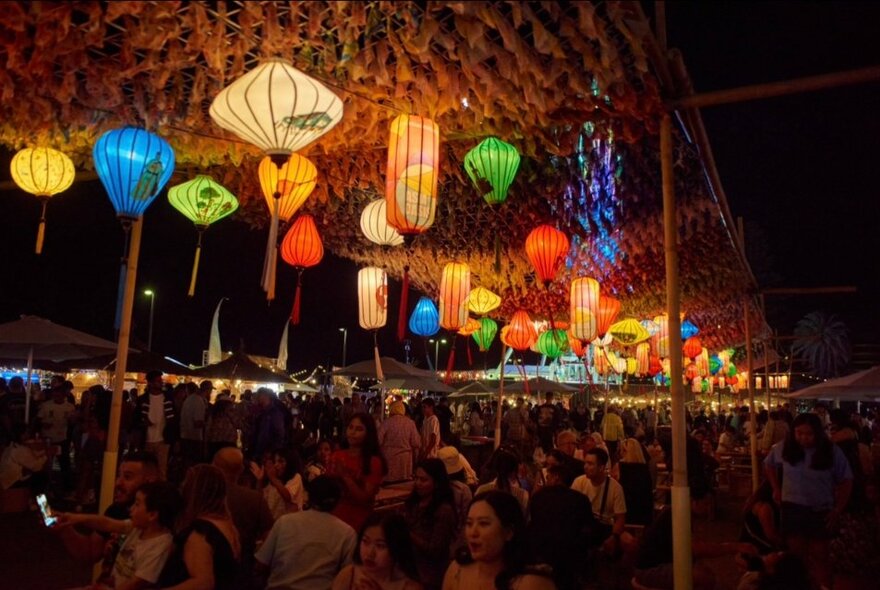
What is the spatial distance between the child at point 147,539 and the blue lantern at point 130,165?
248 cm

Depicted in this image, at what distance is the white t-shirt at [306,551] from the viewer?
3547mm

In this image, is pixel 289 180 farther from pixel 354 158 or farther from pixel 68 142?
pixel 68 142

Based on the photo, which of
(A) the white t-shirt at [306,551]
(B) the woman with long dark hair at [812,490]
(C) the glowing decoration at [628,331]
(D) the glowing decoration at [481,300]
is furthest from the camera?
(C) the glowing decoration at [628,331]

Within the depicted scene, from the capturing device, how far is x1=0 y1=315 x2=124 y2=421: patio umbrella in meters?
10.2

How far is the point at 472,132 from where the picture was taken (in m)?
5.97

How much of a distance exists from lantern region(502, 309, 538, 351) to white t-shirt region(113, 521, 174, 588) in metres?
10.1

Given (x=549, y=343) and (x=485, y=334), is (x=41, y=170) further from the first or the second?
(x=549, y=343)

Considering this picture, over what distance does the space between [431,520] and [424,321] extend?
27.6ft

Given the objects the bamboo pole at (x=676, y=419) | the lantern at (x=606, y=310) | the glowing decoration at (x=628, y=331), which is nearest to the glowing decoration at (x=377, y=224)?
the bamboo pole at (x=676, y=419)

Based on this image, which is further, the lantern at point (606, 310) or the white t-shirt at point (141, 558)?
the lantern at point (606, 310)

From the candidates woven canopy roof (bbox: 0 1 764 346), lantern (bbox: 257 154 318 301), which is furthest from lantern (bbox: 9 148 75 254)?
lantern (bbox: 257 154 318 301)

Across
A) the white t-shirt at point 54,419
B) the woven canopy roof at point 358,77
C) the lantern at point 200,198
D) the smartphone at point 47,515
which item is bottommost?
the smartphone at point 47,515

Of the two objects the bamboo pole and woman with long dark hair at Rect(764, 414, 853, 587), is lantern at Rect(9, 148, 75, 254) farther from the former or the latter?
woman with long dark hair at Rect(764, 414, 853, 587)

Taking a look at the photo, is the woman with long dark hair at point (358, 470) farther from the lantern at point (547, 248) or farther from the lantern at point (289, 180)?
the lantern at point (547, 248)
